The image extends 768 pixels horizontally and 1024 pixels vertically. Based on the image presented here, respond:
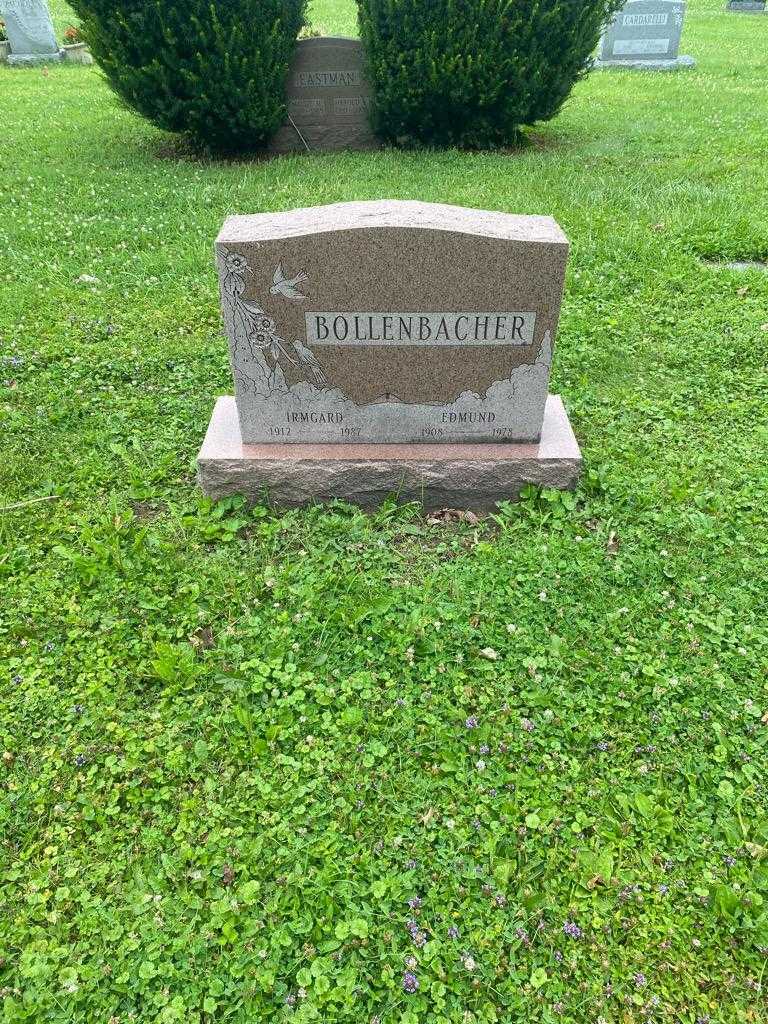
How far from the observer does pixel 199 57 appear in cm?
790

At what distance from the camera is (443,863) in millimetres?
2402

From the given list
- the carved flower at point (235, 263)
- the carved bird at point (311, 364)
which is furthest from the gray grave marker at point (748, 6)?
the carved flower at point (235, 263)

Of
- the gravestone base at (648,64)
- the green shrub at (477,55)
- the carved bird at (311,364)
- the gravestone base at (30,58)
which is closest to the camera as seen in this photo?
the carved bird at (311,364)

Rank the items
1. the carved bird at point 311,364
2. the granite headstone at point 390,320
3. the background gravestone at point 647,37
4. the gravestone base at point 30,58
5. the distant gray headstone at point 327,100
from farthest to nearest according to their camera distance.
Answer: the gravestone base at point 30,58 → the background gravestone at point 647,37 → the distant gray headstone at point 327,100 → the carved bird at point 311,364 → the granite headstone at point 390,320

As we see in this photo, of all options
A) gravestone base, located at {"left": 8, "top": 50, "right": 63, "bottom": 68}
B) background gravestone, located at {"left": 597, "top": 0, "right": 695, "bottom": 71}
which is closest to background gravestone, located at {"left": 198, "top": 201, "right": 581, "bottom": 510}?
background gravestone, located at {"left": 597, "top": 0, "right": 695, "bottom": 71}

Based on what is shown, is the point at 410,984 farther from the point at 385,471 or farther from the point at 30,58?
the point at 30,58

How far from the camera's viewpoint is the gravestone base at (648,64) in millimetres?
14453

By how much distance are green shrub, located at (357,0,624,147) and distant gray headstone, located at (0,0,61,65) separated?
34.6ft

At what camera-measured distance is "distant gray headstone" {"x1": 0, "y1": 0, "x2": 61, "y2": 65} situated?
50.2 feet

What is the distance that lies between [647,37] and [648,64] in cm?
46

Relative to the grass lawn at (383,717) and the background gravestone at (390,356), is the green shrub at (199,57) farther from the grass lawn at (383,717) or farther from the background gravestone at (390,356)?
the background gravestone at (390,356)

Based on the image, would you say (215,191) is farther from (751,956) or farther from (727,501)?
(751,956)

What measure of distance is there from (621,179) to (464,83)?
2138mm

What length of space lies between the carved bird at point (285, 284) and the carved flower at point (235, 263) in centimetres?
14
